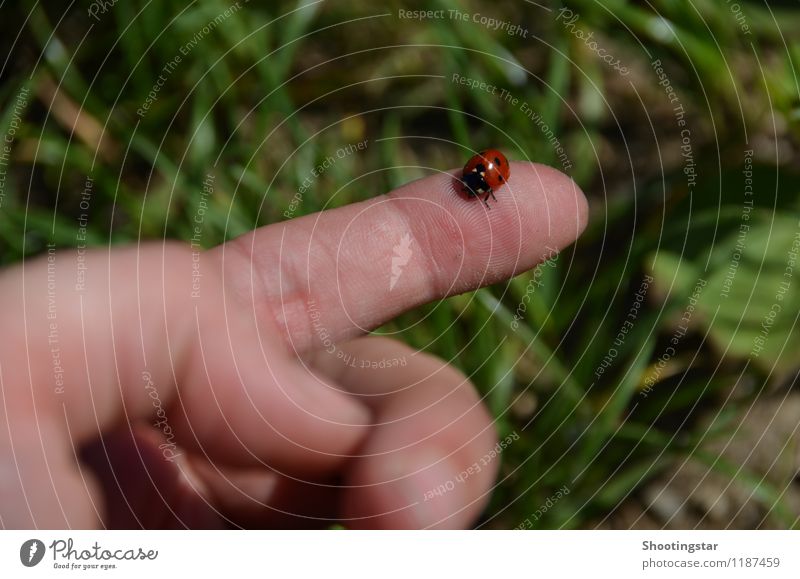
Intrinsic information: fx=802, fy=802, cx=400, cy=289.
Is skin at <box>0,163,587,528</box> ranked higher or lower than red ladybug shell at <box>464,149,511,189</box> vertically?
lower

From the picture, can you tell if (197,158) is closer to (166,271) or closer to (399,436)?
(166,271)

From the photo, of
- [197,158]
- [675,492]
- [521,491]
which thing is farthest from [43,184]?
[675,492]
